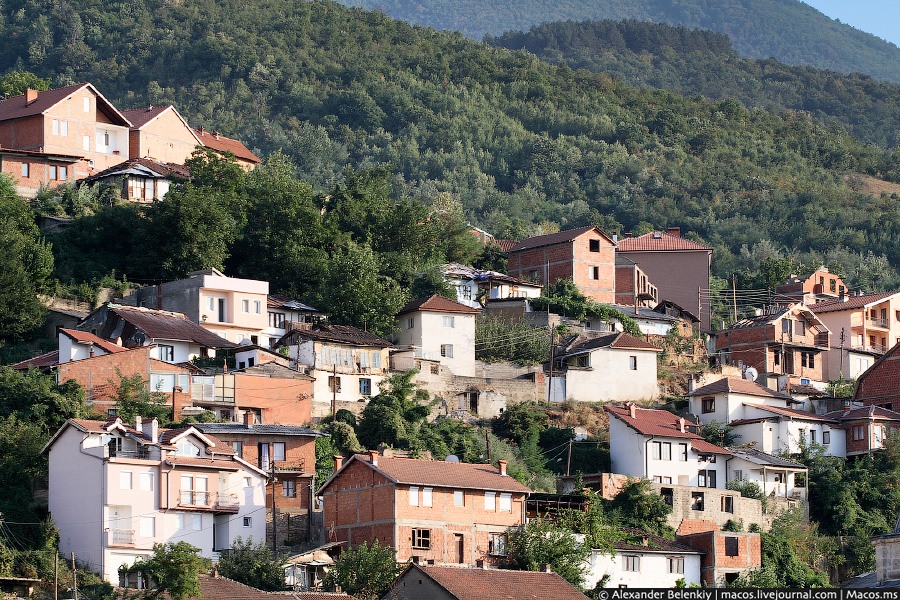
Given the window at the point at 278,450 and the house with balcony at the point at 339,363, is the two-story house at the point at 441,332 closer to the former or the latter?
the house with balcony at the point at 339,363

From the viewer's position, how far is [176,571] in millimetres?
44719

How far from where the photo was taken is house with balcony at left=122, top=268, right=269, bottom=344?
66.9 metres

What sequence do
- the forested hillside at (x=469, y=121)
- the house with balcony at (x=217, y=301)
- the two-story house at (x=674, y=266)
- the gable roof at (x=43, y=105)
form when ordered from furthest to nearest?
1. the forested hillside at (x=469, y=121)
2. the two-story house at (x=674, y=266)
3. the gable roof at (x=43, y=105)
4. the house with balcony at (x=217, y=301)

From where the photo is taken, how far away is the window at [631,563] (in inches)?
2174

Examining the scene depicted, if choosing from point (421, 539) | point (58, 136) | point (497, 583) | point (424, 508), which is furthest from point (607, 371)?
point (58, 136)

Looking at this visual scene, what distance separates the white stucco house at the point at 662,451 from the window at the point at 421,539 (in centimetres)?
1220

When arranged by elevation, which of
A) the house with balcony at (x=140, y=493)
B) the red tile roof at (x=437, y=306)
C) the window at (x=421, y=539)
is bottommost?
the window at (x=421, y=539)

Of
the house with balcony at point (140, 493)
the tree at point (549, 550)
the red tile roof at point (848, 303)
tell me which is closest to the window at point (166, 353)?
the house with balcony at point (140, 493)

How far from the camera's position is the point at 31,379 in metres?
56.0

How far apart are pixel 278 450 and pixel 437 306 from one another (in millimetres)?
14652

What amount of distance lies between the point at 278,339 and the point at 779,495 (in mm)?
22044

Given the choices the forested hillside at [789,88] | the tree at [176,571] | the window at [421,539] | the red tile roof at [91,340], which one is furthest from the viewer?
Answer: the forested hillside at [789,88]

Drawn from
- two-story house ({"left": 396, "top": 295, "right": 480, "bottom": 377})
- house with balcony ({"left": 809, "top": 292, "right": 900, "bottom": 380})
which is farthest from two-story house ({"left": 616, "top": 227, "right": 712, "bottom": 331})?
two-story house ({"left": 396, "top": 295, "right": 480, "bottom": 377})

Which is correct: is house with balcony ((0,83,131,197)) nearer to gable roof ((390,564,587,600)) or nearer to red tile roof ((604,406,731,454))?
red tile roof ((604,406,731,454))
